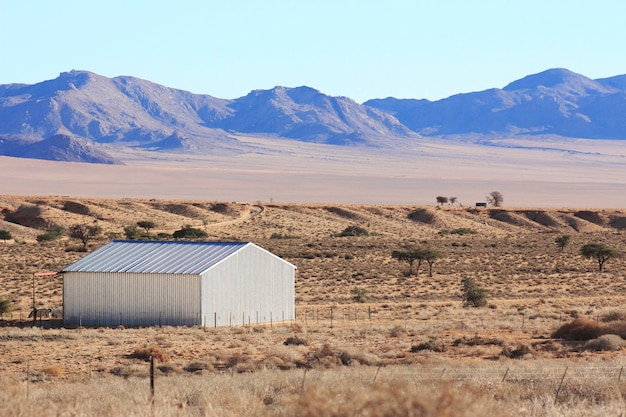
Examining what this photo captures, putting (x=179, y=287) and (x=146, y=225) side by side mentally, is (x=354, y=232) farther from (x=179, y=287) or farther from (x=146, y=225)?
(x=179, y=287)

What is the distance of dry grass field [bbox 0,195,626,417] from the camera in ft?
56.9

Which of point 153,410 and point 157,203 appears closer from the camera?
point 153,410

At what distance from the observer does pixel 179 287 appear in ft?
126

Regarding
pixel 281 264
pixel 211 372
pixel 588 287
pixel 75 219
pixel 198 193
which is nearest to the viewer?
pixel 211 372

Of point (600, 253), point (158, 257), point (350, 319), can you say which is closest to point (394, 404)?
point (350, 319)

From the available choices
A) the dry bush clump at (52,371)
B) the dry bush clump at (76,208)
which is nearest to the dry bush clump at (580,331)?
the dry bush clump at (52,371)

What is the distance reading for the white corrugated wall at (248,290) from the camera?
3859 cm

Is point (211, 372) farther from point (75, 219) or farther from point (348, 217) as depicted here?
point (348, 217)

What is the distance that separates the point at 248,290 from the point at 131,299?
4.39 meters

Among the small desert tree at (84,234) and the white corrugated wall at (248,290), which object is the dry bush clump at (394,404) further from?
the small desert tree at (84,234)

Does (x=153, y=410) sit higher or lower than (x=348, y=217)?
higher

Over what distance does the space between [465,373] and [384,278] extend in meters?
38.6

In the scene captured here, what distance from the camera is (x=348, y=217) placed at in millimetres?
118625

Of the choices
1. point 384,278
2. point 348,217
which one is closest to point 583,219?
point 348,217
